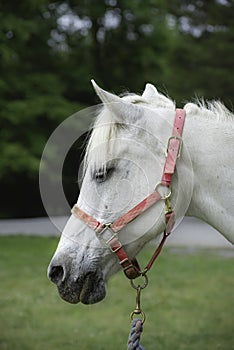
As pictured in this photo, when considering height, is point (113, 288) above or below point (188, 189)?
below

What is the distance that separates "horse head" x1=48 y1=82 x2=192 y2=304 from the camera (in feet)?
6.98

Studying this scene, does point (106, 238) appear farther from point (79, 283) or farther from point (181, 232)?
point (181, 232)

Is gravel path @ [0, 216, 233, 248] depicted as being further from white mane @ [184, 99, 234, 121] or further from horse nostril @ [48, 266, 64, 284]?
horse nostril @ [48, 266, 64, 284]

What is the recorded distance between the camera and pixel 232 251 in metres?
10.0

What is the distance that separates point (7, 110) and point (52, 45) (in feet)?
9.81

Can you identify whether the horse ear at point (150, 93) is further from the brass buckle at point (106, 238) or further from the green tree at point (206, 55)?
the green tree at point (206, 55)

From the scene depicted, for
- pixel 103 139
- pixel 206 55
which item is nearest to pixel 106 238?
pixel 103 139

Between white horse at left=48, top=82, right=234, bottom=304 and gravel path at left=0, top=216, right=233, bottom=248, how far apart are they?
27.4 ft

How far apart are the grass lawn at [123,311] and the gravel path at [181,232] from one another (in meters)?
1.85

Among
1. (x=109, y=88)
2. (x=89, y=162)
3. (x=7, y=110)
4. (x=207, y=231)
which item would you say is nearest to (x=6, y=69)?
(x=7, y=110)

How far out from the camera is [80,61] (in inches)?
552

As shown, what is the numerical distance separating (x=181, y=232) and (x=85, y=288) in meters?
10.2

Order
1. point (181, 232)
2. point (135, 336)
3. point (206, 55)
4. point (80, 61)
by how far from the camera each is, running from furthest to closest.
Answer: point (206, 55) < point (80, 61) < point (181, 232) < point (135, 336)

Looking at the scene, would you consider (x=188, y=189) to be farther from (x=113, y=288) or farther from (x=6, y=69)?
(x=6, y=69)
